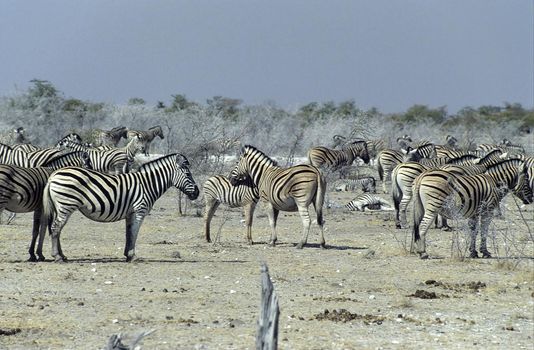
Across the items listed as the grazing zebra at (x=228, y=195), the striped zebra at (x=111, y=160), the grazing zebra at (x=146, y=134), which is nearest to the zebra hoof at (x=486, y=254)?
the grazing zebra at (x=228, y=195)

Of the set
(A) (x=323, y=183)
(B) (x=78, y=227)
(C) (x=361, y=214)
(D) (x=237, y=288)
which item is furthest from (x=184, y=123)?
(D) (x=237, y=288)

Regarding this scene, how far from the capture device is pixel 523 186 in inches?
603

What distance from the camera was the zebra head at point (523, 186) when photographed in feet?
49.8

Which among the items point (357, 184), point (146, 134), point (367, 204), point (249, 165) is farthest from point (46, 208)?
point (146, 134)

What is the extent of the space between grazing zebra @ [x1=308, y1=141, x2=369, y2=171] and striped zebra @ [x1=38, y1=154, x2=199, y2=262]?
11007mm

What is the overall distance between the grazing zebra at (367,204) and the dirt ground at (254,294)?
4.43 metres

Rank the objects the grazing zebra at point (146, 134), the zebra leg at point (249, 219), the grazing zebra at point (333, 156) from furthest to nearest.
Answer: the grazing zebra at point (146, 134) < the grazing zebra at point (333, 156) < the zebra leg at point (249, 219)

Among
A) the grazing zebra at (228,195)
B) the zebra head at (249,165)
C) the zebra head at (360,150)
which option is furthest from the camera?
the zebra head at (360,150)

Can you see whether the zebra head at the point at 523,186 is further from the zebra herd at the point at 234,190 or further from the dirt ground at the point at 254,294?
the dirt ground at the point at 254,294

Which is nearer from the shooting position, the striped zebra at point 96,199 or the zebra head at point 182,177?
the striped zebra at point 96,199

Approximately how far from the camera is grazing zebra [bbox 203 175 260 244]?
15266 mm

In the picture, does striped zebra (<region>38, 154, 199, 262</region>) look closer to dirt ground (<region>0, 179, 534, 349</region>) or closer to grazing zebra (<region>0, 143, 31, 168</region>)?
dirt ground (<region>0, 179, 534, 349</region>)

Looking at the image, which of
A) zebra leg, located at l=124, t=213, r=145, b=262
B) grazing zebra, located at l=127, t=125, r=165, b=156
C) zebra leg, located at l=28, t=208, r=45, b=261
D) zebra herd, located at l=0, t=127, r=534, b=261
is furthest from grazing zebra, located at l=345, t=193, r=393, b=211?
grazing zebra, located at l=127, t=125, r=165, b=156

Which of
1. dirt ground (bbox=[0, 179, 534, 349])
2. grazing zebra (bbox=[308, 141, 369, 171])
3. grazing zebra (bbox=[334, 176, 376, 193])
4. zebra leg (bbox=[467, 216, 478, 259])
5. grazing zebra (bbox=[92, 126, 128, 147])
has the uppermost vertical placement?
grazing zebra (bbox=[92, 126, 128, 147])
